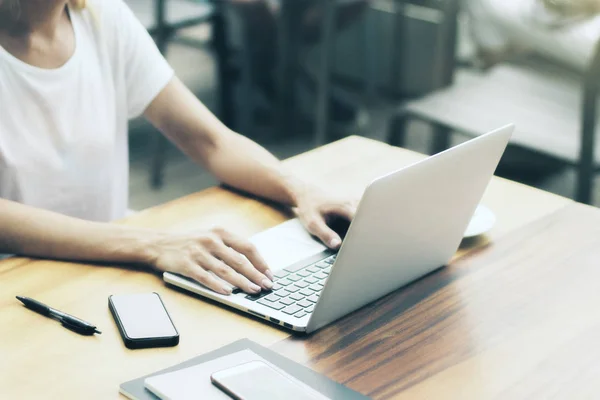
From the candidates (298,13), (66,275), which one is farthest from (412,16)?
(66,275)

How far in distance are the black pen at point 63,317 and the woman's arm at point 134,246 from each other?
A: 0.42 feet

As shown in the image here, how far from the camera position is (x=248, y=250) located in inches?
38.6

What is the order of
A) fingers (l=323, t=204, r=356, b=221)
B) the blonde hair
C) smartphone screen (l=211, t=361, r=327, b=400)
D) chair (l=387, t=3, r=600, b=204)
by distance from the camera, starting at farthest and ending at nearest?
chair (l=387, t=3, r=600, b=204) < the blonde hair < fingers (l=323, t=204, r=356, b=221) < smartphone screen (l=211, t=361, r=327, b=400)

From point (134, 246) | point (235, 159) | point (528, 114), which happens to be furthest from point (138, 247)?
point (528, 114)

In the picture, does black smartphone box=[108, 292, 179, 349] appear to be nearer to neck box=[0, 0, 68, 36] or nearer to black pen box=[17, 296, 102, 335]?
black pen box=[17, 296, 102, 335]

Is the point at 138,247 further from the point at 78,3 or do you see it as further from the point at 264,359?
the point at 78,3

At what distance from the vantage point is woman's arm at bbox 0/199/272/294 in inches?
37.7

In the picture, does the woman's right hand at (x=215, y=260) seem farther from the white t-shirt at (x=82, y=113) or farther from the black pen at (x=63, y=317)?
the white t-shirt at (x=82, y=113)

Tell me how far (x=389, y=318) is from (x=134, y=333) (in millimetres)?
292

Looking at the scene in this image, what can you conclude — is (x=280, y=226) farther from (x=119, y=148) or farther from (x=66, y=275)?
(x=119, y=148)

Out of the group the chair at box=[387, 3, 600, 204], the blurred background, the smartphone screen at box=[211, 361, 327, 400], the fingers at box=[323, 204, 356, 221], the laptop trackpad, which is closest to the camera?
the smartphone screen at box=[211, 361, 327, 400]

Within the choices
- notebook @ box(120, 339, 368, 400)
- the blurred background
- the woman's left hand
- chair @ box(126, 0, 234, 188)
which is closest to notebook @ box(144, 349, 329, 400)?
notebook @ box(120, 339, 368, 400)

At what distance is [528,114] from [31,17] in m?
1.43

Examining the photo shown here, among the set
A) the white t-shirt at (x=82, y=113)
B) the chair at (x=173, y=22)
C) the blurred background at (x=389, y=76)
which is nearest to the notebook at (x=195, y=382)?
the white t-shirt at (x=82, y=113)
